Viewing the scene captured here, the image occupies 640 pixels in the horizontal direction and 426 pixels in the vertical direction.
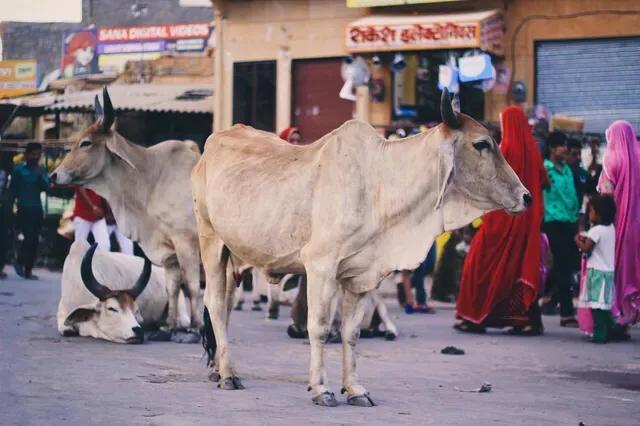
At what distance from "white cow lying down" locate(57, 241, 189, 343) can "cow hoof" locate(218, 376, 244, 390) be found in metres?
2.56

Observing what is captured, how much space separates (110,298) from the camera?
10.5 m

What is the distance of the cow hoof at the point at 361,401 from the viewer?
7.32 m

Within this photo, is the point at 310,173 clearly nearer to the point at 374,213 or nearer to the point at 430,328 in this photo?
the point at 374,213

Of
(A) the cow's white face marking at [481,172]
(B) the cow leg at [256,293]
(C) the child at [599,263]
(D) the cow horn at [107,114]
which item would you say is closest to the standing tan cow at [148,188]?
(D) the cow horn at [107,114]

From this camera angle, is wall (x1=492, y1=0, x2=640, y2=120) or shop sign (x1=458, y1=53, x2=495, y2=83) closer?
wall (x1=492, y1=0, x2=640, y2=120)

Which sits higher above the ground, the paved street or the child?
the child

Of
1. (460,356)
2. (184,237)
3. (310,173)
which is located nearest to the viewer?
(310,173)

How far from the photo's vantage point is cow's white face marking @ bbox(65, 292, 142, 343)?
1039 centimetres

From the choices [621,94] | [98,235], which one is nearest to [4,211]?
[98,235]

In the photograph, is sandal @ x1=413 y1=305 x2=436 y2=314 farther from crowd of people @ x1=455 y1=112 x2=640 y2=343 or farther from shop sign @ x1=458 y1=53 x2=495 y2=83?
shop sign @ x1=458 y1=53 x2=495 y2=83

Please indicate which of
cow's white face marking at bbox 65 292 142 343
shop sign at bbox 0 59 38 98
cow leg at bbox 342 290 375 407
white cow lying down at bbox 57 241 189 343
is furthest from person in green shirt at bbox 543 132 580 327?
shop sign at bbox 0 59 38 98

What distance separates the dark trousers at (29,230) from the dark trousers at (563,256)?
816 centimetres

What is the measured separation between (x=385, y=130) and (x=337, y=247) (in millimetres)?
13414

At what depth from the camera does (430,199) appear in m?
7.66
